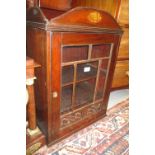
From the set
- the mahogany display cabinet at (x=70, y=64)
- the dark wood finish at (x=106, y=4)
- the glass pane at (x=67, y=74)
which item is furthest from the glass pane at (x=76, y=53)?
the dark wood finish at (x=106, y=4)

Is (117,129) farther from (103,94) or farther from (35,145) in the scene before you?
(35,145)

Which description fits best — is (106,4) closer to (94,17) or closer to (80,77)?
(94,17)

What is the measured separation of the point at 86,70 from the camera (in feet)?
4.44

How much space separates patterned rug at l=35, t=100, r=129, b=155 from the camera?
129 centimetres

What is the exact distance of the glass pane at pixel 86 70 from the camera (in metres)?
1.30

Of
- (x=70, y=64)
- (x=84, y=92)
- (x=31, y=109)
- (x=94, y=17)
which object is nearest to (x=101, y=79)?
(x=84, y=92)

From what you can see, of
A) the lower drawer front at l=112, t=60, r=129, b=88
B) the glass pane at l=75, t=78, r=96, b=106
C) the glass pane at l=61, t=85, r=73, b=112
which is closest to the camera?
the glass pane at l=61, t=85, r=73, b=112

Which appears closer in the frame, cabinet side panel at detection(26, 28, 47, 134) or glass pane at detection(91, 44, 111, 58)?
cabinet side panel at detection(26, 28, 47, 134)

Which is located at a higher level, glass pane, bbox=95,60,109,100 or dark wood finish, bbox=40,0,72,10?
dark wood finish, bbox=40,0,72,10

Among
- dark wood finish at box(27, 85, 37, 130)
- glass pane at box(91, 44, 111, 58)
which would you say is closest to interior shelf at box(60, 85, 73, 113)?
dark wood finish at box(27, 85, 37, 130)

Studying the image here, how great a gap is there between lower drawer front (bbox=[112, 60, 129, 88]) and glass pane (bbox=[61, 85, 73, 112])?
3.10 feet

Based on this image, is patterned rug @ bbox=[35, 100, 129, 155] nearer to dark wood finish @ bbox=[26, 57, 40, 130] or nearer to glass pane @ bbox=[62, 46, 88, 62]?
dark wood finish @ bbox=[26, 57, 40, 130]
